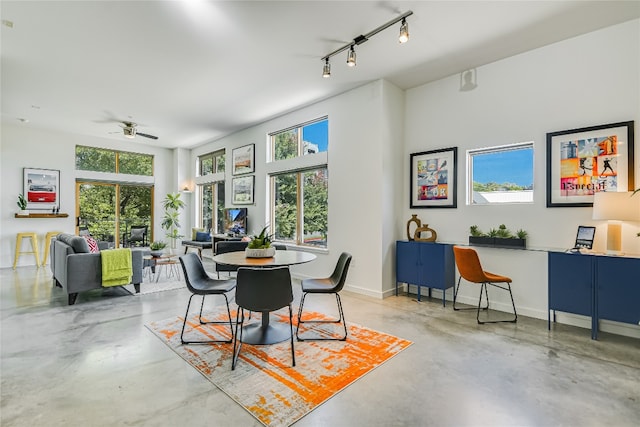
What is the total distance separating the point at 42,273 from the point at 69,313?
3.46 metres

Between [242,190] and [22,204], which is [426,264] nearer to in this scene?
[242,190]

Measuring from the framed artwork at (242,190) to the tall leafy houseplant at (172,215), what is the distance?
2.46m

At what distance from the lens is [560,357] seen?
2.62 metres

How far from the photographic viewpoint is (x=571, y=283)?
312cm

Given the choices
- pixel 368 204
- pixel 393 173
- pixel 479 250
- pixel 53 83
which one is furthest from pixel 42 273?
pixel 479 250

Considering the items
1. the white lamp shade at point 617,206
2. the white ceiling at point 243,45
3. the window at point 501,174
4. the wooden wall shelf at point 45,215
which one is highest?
the white ceiling at point 243,45

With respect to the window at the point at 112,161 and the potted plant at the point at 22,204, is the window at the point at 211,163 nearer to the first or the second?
the window at the point at 112,161

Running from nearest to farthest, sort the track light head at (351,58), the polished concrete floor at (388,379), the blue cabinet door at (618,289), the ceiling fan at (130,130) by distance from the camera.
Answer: the polished concrete floor at (388,379) → the blue cabinet door at (618,289) → the track light head at (351,58) → the ceiling fan at (130,130)

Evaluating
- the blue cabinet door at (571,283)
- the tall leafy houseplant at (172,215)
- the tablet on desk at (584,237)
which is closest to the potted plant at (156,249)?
the tall leafy houseplant at (172,215)

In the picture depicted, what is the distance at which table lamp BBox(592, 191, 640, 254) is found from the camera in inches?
111

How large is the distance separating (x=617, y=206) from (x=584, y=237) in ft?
1.59

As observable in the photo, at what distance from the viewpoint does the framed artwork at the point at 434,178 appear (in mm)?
4352

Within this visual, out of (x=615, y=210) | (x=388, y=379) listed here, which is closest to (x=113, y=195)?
(x=388, y=379)

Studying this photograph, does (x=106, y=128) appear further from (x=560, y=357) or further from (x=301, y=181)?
(x=560, y=357)
